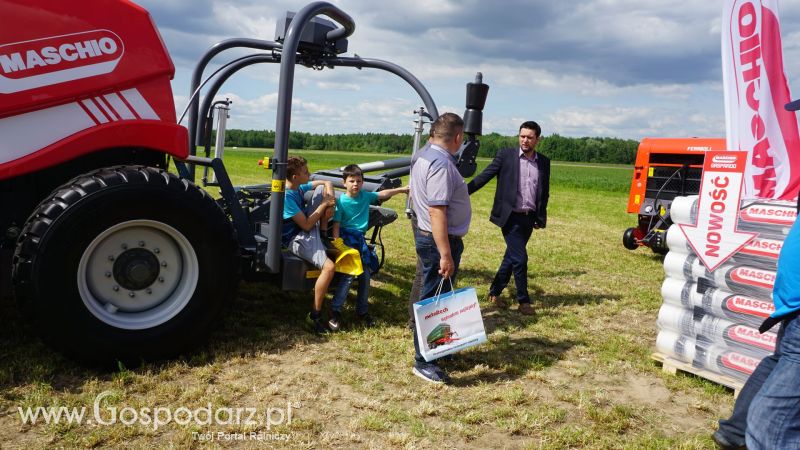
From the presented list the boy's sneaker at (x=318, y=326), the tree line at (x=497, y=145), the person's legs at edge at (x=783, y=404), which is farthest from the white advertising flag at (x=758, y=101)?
the tree line at (x=497, y=145)

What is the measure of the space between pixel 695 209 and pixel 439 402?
2.21 m

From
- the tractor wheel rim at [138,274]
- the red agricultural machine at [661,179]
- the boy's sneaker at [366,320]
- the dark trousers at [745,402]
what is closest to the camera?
the dark trousers at [745,402]

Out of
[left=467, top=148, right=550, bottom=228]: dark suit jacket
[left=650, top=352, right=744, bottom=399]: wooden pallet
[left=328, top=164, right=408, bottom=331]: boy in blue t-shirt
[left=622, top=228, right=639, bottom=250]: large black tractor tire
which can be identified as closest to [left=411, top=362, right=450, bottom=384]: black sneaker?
[left=328, top=164, right=408, bottom=331]: boy in blue t-shirt

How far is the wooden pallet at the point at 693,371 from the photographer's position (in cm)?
369

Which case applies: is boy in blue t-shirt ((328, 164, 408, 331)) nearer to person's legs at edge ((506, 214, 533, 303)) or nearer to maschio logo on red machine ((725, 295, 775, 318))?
person's legs at edge ((506, 214, 533, 303))

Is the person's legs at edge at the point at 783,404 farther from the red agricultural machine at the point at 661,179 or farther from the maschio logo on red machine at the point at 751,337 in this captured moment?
the red agricultural machine at the point at 661,179

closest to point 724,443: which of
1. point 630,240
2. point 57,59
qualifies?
point 57,59

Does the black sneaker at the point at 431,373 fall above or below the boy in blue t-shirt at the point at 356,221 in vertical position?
below

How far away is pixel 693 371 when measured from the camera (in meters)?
3.93

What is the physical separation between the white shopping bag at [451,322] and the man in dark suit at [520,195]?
183cm

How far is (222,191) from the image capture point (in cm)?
414

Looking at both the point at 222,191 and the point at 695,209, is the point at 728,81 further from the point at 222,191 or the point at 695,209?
the point at 222,191

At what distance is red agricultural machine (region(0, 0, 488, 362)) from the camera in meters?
3.07

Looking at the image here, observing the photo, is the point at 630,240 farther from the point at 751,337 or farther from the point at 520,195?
the point at 751,337
